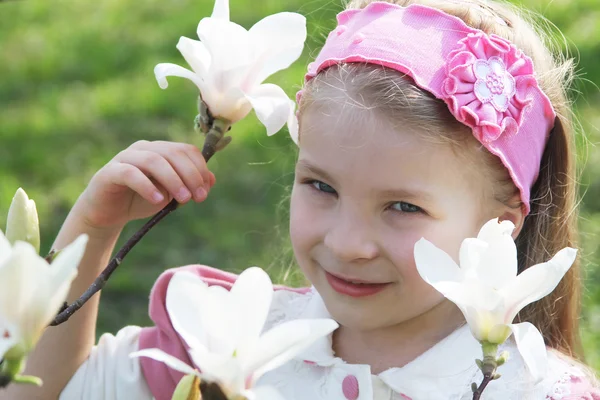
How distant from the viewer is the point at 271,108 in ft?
4.04

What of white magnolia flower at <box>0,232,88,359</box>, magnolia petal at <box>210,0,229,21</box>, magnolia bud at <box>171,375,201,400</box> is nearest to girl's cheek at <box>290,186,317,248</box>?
magnolia petal at <box>210,0,229,21</box>

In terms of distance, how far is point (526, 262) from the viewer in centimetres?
169

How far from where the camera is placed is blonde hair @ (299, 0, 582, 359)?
4.76 feet

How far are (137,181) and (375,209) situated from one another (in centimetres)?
34

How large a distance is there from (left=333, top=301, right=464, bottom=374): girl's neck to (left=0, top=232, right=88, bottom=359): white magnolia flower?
2.95ft

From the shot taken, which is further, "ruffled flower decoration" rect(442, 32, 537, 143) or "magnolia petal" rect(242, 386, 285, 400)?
"ruffled flower decoration" rect(442, 32, 537, 143)

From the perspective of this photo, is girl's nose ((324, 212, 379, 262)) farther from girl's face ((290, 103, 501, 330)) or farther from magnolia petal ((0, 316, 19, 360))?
magnolia petal ((0, 316, 19, 360))

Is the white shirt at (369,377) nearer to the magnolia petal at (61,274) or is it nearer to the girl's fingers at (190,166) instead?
the girl's fingers at (190,166)

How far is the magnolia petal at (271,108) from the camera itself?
122 centimetres

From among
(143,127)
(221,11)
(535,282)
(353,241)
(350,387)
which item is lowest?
(143,127)

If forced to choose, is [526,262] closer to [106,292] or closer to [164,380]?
[164,380]

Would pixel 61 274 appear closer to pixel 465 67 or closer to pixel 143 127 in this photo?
pixel 465 67

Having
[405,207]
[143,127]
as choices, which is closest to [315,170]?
[405,207]

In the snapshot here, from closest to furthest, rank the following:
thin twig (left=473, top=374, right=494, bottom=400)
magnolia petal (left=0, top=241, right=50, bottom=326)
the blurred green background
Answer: magnolia petal (left=0, top=241, right=50, bottom=326) → thin twig (left=473, top=374, right=494, bottom=400) → the blurred green background
